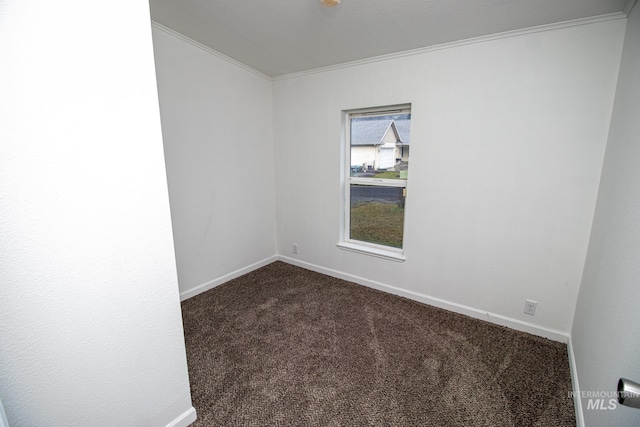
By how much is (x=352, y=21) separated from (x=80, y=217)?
200cm

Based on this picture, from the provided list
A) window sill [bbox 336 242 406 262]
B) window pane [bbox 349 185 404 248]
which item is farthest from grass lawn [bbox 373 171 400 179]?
window sill [bbox 336 242 406 262]

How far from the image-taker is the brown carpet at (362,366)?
1.45 meters

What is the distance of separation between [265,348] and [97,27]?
1978 millimetres

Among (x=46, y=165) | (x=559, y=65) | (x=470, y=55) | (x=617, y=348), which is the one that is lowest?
(x=617, y=348)

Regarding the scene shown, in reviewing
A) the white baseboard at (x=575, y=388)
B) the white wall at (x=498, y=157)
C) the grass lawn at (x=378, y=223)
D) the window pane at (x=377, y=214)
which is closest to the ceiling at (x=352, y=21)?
the white wall at (x=498, y=157)

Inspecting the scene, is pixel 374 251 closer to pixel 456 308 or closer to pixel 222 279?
pixel 456 308

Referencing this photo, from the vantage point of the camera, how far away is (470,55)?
6.89ft

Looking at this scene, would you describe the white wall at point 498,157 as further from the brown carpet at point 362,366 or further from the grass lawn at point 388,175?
the brown carpet at point 362,366

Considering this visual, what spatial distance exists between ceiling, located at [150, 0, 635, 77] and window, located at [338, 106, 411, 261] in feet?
2.07

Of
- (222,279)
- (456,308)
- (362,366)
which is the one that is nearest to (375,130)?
(456,308)

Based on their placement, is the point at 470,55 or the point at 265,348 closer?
the point at 265,348

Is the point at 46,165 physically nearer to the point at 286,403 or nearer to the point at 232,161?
the point at 286,403

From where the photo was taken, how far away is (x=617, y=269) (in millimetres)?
1253

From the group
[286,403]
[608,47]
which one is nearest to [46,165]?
[286,403]
